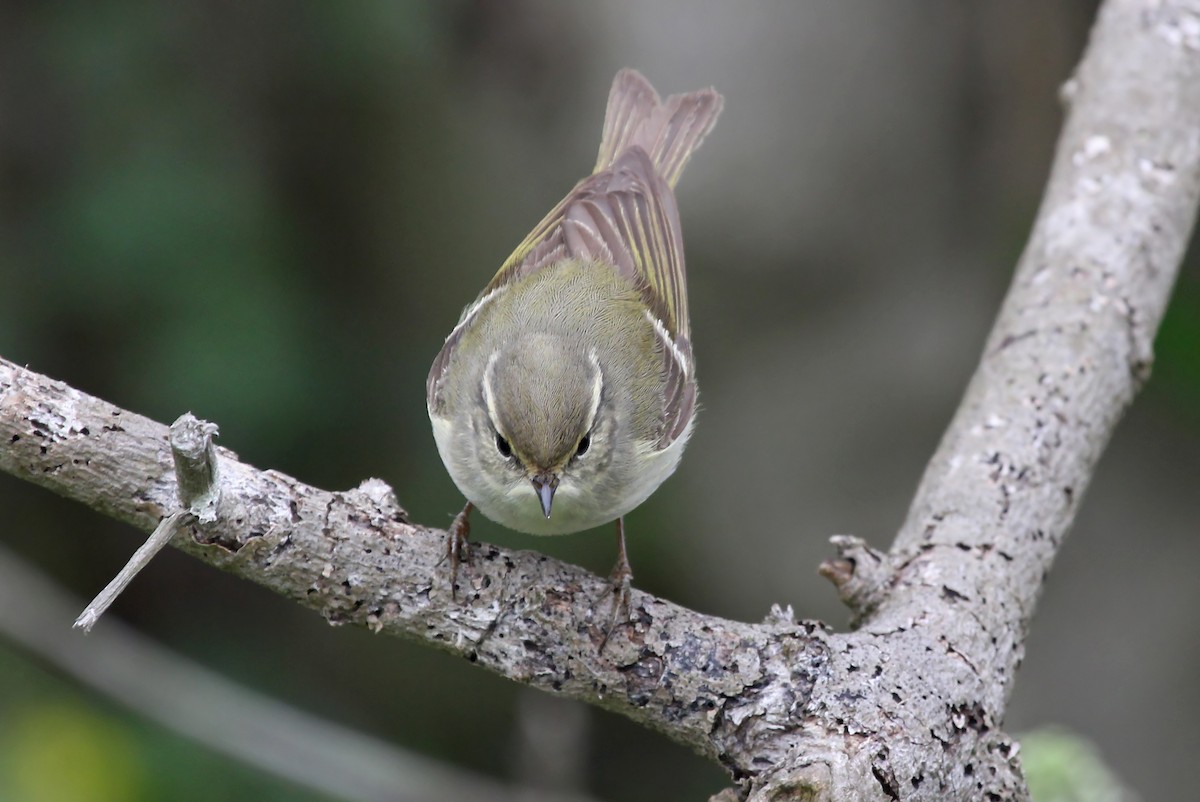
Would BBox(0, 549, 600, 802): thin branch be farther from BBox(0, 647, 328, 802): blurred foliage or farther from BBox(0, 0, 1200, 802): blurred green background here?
BBox(0, 0, 1200, 802): blurred green background

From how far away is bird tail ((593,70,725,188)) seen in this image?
4082mm

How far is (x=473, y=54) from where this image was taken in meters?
5.01

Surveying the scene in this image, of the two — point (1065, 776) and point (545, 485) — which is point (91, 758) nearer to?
point (545, 485)

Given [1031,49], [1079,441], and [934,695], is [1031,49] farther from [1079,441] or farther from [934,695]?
[934,695]

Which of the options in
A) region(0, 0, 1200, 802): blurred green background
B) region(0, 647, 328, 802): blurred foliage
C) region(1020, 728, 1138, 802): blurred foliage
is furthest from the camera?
region(0, 0, 1200, 802): blurred green background

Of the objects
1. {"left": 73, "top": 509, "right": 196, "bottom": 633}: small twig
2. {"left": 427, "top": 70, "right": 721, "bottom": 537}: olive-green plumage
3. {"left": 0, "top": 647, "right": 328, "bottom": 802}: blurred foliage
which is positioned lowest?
{"left": 73, "top": 509, "right": 196, "bottom": 633}: small twig

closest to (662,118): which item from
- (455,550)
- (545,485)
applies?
(545,485)

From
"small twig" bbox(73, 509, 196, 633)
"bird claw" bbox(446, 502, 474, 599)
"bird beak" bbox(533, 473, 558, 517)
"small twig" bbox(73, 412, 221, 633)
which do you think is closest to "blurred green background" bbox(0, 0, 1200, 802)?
"bird beak" bbox(533, 473, 558, 517)

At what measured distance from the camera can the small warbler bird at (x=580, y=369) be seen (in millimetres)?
2746

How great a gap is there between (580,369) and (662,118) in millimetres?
1531

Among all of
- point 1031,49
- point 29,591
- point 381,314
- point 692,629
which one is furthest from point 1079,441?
point 29,591

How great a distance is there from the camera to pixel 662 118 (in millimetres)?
4078

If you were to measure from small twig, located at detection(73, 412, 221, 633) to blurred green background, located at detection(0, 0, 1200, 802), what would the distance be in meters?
2.33

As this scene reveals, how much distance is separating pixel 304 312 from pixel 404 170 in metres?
0.96
